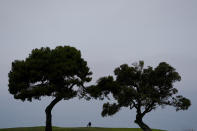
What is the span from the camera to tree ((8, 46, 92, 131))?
60.7 metres

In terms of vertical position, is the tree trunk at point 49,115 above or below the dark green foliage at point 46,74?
below

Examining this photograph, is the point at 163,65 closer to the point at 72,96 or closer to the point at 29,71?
the point at 72,96

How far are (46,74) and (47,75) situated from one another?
28cm

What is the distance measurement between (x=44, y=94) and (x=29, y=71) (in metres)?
5.40

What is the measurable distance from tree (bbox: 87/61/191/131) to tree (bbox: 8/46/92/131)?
5211 mm

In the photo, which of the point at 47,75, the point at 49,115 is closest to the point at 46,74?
the point at 47,75

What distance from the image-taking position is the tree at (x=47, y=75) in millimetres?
60719

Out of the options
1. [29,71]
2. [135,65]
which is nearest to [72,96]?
[29,71]

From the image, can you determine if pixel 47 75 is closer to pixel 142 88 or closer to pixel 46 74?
pixel 46 74

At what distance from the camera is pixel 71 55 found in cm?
6375

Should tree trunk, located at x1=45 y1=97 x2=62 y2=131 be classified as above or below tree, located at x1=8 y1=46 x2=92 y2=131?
below

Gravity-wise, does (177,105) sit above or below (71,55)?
below

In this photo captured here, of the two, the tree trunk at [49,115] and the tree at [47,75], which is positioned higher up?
the tree at [47,75]

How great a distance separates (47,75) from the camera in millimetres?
60969
